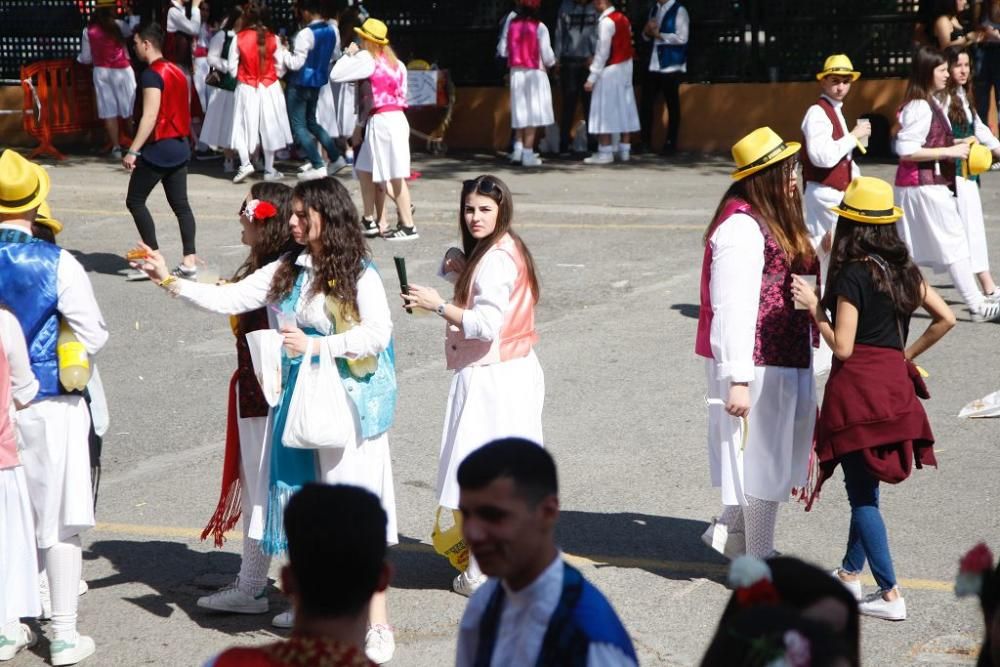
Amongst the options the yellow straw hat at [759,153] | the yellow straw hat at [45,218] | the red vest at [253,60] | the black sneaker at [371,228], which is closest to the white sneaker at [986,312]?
the yellow straw hat at [759,153]

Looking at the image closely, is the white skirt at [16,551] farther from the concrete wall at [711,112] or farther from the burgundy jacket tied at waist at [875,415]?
the concrete wall at [711,112]

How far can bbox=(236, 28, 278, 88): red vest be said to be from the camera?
52.6ft

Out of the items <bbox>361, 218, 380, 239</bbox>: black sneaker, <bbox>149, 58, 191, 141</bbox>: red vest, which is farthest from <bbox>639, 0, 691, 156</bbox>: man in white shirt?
<bbox>149, 58, 191, 141</bbox>: red vest

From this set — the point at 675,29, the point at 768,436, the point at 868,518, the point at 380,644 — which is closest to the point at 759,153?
the point at 768,436

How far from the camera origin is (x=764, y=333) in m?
5.76

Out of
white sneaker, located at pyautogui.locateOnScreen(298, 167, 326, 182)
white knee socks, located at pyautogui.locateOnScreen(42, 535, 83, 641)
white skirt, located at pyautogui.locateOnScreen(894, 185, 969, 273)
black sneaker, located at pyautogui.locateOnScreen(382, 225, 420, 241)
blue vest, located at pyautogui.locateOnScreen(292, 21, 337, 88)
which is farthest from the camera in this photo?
white sneaker, located at pyautogui.locateOnScreen(298, 167, 326, 182)

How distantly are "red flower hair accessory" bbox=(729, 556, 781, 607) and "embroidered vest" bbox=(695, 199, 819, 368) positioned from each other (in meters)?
3.10

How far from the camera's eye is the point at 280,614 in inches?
224

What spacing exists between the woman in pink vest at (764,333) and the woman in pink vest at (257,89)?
36.6 ft

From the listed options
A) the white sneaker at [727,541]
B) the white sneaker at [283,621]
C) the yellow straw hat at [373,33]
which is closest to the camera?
the white sneaker at [283,621]

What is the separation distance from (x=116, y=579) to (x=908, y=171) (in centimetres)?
637

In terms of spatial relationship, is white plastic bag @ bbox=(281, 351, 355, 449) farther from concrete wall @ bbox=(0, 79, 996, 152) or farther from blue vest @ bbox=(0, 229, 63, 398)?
concrete wall @ bbox=(0, 79, 996, 152)

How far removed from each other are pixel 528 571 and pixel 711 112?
15827mm

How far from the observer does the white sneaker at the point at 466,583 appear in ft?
19.1
